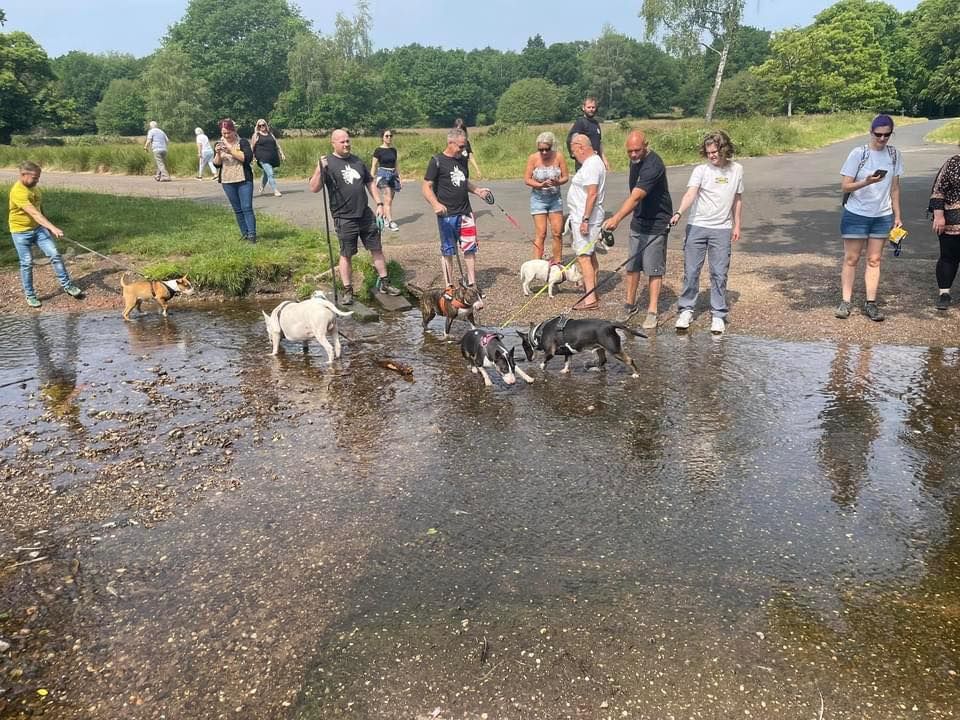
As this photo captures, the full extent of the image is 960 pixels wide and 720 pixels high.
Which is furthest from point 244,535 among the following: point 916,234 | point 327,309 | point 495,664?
point 916,234

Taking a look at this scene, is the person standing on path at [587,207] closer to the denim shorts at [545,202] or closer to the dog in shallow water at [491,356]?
the denim shorts at [545,202]

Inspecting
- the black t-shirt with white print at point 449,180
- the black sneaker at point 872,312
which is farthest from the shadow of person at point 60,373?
the black sneaker at point 872,312

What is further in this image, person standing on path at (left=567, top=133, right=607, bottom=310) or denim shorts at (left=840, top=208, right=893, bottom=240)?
person standing on path at (left=567, top=133, right=607, bottom=310)

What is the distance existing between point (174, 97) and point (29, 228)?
74316mm

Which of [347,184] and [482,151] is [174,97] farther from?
[347,184]

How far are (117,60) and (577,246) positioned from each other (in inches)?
5877

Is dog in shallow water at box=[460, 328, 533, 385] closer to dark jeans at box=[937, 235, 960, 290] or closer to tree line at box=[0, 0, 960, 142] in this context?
dark jeans at box=[937, 235, 960, 290]

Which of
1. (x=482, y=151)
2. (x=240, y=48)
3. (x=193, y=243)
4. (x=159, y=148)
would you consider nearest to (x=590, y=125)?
(x=193, y=243)

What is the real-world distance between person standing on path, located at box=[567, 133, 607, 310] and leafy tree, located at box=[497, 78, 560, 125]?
91054 mm

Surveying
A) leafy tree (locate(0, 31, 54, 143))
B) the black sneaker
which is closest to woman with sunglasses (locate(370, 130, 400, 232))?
the black sneaker

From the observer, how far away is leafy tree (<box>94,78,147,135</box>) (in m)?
95.6

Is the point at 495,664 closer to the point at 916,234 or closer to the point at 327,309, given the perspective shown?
the point at 327,309

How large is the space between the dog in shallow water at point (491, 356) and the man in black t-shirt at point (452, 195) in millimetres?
2709

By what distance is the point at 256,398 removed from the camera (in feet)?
21.3
